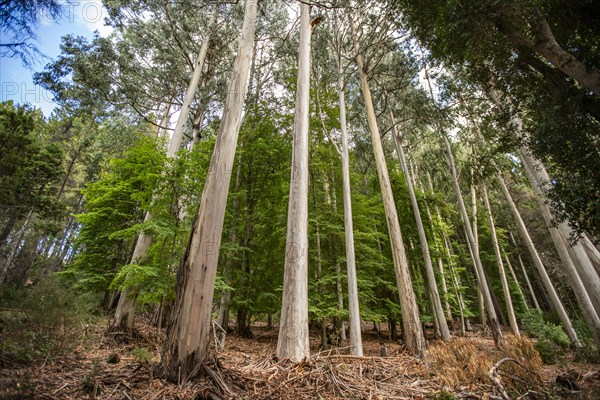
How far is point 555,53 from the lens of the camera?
15.8ft

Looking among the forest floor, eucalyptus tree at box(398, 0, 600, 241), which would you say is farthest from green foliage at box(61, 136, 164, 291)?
eucalyptus tree at box(398, 0, 600, 241)

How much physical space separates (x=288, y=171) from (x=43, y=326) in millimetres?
6966

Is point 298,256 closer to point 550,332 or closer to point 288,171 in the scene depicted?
point 288,171

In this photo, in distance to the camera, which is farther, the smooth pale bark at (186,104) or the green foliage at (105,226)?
the smooth pale bark at (186,104)

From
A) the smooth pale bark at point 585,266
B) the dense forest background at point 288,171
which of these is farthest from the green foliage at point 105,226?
the smooth pale bark at point 585,266

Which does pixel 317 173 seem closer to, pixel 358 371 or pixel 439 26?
pixel 439 26

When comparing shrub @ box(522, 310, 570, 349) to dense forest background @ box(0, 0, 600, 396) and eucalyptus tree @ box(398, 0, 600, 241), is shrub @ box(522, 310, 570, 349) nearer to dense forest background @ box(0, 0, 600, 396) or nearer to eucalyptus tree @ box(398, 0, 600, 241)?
dense forest background @ box(0, 0, 600, 396)

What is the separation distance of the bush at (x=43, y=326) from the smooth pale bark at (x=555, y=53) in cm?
892

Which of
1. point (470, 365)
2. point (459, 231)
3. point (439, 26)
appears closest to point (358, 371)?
point (470, 365)

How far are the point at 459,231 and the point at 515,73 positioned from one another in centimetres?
2101

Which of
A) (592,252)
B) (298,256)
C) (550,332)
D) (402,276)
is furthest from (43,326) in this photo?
(550,332)

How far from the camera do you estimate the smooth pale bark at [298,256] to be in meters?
4.11

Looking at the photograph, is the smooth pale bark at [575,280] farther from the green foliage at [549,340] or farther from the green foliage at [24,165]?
the green foliage at [24,165]

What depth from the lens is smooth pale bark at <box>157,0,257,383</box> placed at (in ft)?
8.55
